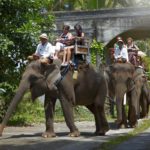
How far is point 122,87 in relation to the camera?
1625 cm

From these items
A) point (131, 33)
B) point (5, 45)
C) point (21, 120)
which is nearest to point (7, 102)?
point (21, 120)

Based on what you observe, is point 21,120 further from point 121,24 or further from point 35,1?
point 121,24

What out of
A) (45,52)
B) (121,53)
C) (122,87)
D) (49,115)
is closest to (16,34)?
(121,53)

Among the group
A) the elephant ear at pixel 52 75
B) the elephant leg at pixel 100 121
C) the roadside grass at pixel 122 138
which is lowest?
the roadside grass at pixel 122 138

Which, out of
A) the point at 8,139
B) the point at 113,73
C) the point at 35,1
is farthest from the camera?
the point at 35,1

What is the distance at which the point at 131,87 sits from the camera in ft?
55.3

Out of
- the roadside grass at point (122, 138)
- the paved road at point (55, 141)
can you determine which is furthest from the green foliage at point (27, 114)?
the roadside grass at point (122, 138)

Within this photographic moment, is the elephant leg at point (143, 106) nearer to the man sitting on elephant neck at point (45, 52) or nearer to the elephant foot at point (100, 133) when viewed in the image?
the elephant foot at point (100, 133)

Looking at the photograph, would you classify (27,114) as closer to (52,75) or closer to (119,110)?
(119,110)

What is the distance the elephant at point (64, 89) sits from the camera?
13172 mm

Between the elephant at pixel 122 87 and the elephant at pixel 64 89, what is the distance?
158 centimetres

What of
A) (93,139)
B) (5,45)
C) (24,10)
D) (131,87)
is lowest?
(93,139)

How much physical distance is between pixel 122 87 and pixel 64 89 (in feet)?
10.4

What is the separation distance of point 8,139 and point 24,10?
5.93 meters
